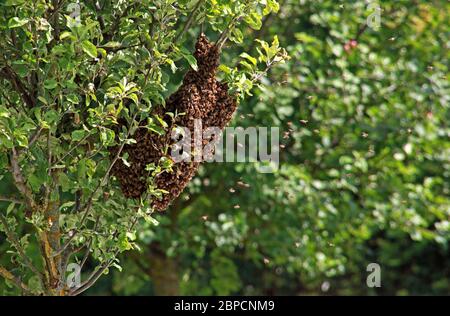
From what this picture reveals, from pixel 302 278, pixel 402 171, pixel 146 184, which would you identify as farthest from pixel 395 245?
pixel 146 184

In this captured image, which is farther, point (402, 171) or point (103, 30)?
point (402, 171)

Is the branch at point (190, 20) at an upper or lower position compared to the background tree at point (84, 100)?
upper

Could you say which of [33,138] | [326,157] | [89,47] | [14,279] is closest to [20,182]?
[33,138]

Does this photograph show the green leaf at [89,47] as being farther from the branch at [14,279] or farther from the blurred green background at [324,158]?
the blurred green background at [324,158]

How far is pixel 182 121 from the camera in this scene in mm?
2559

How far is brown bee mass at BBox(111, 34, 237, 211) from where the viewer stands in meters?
2.56

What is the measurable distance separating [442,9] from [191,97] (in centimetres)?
390

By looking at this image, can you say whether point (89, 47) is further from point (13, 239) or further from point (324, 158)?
point (324, 158)

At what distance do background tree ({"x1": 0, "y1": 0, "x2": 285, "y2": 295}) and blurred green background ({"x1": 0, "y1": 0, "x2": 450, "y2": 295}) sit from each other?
→ 7.19ft

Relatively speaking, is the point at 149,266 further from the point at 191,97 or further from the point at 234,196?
the point at 191,97

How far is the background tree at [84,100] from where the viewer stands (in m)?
2.36

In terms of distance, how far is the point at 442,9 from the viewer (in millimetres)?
5957

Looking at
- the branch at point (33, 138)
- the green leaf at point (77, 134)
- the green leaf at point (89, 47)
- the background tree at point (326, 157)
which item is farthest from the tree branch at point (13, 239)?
the background tree at point (326, 157)

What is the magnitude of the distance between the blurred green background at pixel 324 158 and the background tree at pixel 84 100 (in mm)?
2192
